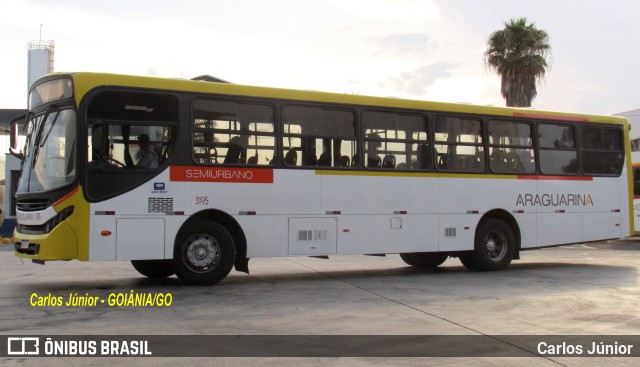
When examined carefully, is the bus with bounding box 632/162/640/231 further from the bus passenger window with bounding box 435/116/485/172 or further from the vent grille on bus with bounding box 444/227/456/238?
the vent grille on bus with bounding box 444/227/456/238

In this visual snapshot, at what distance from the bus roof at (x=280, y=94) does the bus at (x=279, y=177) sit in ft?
0.08

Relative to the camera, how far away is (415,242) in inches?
543

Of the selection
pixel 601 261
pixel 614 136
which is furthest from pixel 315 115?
pixel 601 261

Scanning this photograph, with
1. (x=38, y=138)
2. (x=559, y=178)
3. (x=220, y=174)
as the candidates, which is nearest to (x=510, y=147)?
(x=559, y=178)

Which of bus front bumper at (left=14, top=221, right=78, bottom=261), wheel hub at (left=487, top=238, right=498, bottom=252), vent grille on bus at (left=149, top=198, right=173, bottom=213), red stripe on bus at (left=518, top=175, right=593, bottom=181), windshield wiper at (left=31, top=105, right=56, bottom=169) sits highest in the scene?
windshield wiper at (left=31, top=105, right=56, bottom=169)

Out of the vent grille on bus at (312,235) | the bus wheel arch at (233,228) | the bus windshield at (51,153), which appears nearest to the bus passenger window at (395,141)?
the vent grille on bus at (312,235)

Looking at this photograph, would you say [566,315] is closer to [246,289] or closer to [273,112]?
[246,289]

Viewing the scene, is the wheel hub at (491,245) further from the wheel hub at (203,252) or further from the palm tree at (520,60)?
the palm tree at (520,60)

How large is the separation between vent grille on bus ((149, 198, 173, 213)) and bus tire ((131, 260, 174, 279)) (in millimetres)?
1632

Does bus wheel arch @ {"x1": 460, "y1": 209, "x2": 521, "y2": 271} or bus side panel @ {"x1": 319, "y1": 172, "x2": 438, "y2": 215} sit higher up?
bus side panel @ {"x1": 319, "y1": 172, "x2": 438, "y2": 215}

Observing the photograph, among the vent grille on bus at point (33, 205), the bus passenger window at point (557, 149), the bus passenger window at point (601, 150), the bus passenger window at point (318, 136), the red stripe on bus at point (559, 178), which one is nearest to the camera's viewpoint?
the vent grille on bus at point (33, 205)

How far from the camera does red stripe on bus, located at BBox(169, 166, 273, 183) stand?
452 inches

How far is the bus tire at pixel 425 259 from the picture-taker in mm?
15781

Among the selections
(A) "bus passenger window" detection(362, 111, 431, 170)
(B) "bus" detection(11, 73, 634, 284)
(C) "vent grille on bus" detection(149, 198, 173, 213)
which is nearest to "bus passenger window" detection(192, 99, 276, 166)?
(B) "bus" detection(11, 73, 634, 284)
